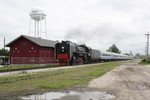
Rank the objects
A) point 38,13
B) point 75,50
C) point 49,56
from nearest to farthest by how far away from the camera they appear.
Answer: point 75,50 → point 49,56 → point 38,13

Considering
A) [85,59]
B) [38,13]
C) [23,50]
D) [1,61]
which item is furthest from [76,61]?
[38,13]

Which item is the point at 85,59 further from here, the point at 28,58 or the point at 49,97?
the point at 49,97

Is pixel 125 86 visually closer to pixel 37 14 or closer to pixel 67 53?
pixel 67 53

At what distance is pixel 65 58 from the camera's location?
3141cm

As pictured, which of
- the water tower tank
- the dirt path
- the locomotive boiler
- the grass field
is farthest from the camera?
the water tower tank

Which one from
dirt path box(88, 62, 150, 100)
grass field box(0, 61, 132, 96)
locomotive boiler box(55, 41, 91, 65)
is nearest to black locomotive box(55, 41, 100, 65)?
locomotive boiler box(55, 41, 91, 65)

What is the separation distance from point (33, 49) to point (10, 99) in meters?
33.8

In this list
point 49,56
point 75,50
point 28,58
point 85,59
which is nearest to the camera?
point 75,50

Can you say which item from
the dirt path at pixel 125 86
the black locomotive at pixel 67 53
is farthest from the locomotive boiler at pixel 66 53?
the dirt path at pixel 125 86

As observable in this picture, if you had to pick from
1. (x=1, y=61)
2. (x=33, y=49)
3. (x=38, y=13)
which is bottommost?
(x=1, y=61)

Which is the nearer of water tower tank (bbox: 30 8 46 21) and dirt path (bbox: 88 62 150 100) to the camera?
dirt path (bbox: 88 62 150 100)

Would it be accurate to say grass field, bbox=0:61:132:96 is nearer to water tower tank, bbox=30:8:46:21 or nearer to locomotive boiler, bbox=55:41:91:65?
locomotive boiler, bbox=55:41:91:65

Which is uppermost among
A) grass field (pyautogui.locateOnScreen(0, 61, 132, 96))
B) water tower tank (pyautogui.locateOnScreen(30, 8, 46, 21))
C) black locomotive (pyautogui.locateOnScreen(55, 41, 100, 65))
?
water tower tank (pyautogui.locateOnScreen(30, 8, 46, 21))

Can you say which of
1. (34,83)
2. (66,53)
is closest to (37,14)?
Answer: (66,53)
